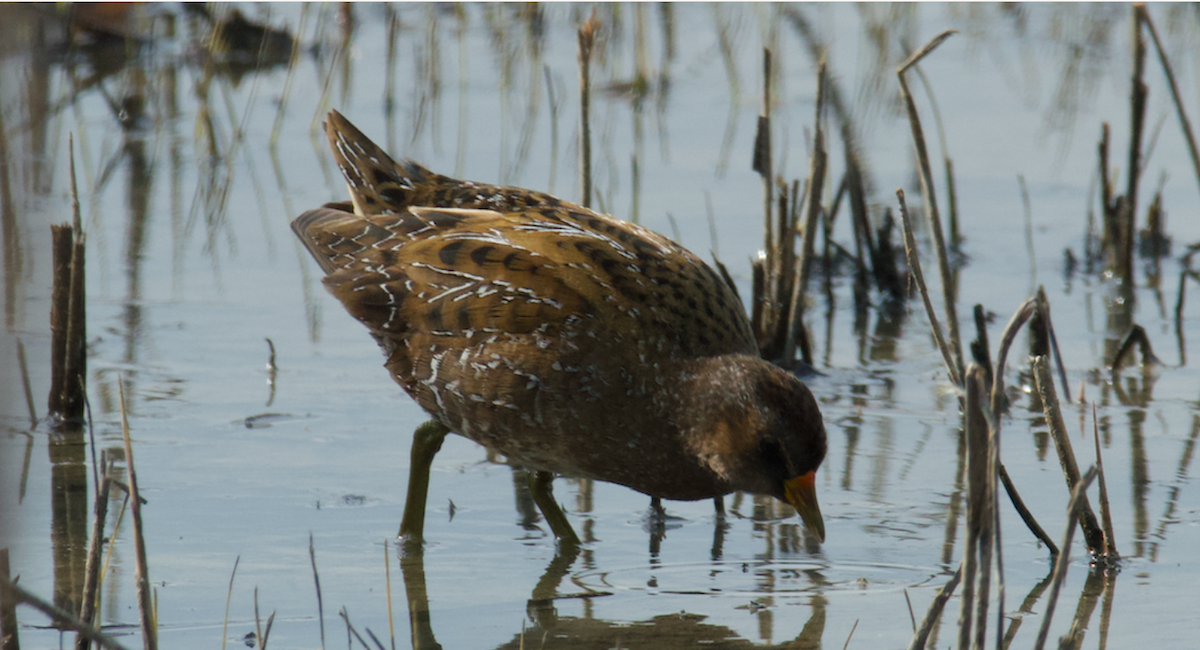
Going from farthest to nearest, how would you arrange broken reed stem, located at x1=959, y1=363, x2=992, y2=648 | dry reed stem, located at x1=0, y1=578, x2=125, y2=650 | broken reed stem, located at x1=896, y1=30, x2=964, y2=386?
1. broken reed stem, located at x1=896, y1=30, x2=964, y2=386
2. broken reed stem, located at x1=959, y1=363, x2=992, y2=648
3. dry reed stem, located at x1=0, y1=578, x2=125, y2=650

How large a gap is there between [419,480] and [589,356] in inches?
32.1

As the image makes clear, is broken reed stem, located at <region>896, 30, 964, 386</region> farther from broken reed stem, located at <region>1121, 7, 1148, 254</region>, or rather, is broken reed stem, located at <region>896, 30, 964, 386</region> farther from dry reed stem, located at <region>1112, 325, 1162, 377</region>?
broken reed stem, located at <region>1121, 7, 1148, 254</region>

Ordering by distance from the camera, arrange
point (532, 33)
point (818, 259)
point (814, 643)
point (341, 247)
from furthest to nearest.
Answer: point (532, 33) → point (818, 259) → point (341, 247) → point (814, 643)

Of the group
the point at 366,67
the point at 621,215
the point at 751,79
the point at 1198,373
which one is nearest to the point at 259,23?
the point at 366,67

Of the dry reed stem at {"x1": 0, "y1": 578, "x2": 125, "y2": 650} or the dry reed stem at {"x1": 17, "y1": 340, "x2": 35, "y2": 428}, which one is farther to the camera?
the dry reed stem at {"x1": 17, "y1": 340, "x2": 35, "y2": 428}

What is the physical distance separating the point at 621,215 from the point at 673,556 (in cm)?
353

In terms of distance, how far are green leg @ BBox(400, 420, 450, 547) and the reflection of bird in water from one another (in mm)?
113

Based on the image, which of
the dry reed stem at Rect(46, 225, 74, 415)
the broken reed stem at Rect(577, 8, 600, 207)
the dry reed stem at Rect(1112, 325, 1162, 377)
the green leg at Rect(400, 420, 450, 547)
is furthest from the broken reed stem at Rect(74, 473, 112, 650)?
the dry reed stem at Rect(1112, 325, 1162, 377)

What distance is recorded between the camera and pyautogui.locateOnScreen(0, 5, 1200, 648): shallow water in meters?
4.04

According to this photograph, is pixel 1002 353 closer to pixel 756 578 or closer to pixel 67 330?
pixel 756 578

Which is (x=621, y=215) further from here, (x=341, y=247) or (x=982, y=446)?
(x=982, y=446)

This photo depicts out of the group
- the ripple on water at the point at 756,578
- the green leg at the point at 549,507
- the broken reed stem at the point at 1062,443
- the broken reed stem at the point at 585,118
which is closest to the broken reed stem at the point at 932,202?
the broken reed stem at the point at 1062,443

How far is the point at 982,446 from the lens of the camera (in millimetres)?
2789

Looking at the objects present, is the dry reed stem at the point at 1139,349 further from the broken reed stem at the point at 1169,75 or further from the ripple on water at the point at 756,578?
the ripple on water at the point at 756,578
